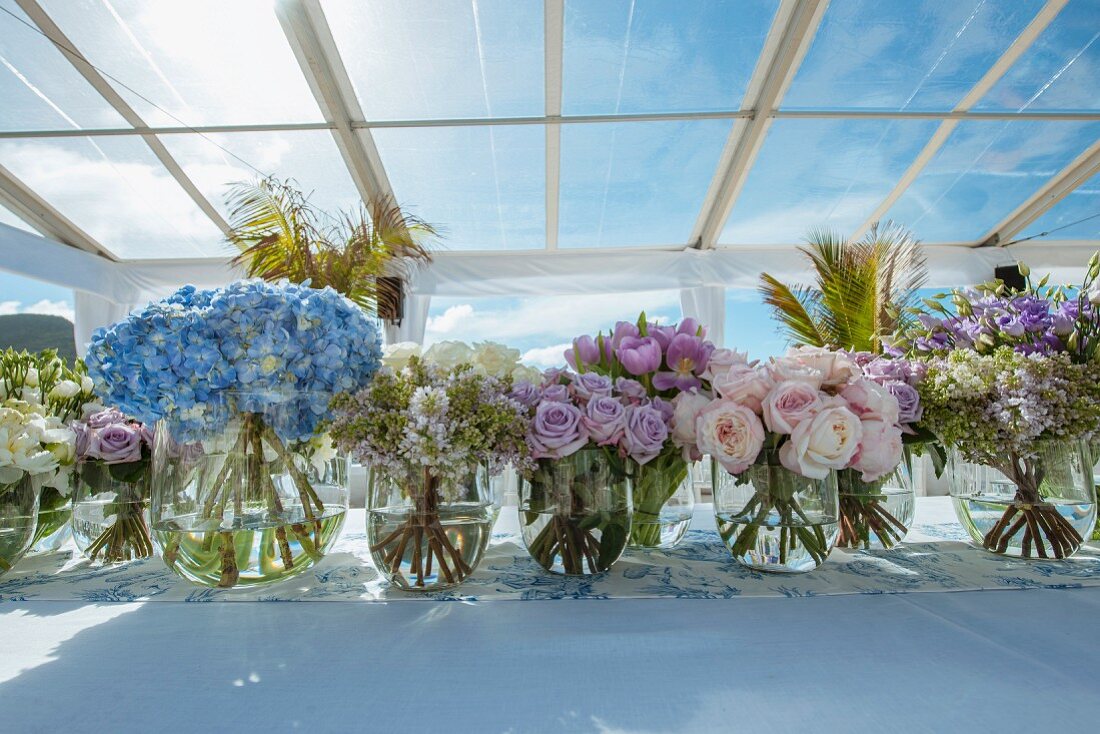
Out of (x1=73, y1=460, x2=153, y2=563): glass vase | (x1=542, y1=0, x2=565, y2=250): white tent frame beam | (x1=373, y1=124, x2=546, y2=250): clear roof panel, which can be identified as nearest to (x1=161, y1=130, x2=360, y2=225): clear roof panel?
(x1=373, y1=124, x2=546, y2=250): clear roof panel

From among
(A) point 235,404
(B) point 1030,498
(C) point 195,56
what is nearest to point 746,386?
(B) point 1030,498

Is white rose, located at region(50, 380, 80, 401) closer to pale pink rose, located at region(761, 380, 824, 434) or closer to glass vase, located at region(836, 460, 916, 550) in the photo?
pale pink rose, located at region(761, 380, 824, 434)

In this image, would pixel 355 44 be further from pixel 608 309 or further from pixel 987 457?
pixel 987 457

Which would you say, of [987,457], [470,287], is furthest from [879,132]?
[987,457]

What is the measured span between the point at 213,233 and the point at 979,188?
6.23 meters

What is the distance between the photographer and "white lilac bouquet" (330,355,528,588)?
78 cm

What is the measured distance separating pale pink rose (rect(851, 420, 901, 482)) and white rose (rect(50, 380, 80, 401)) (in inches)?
47.8

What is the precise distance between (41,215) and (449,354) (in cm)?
568

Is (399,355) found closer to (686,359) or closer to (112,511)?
(686,359)

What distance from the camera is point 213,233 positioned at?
217 inches

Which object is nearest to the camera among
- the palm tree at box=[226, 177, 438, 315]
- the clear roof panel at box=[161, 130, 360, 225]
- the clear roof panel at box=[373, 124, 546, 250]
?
the palm tree at box=[226, 177, 438, 315]

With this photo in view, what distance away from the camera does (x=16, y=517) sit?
943 millimetres

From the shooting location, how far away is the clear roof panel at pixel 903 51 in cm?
377

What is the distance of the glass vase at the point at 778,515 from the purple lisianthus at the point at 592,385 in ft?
0.70
